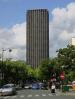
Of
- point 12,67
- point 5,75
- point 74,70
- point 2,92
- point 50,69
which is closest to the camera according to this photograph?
point 2,92

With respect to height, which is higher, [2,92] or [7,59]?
[7,59]

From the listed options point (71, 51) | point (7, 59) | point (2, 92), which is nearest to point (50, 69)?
point (7, 59)

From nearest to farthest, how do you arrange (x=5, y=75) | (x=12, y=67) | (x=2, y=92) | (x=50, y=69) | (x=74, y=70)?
(x=2, y=92) → (x=74, y=70) → (x=5, y=75) → (x=12, y=67) → (x=50, y=69)

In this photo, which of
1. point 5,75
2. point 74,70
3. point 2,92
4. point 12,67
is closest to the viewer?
point 2,92

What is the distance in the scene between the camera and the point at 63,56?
9569cm

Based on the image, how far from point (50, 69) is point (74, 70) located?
57.8 m

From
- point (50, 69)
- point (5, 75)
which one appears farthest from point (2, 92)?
point (50, 69)

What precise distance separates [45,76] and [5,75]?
50.5 m

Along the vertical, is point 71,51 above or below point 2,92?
above

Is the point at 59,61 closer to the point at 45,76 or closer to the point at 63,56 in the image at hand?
the point at 63,56

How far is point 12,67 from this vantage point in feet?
383

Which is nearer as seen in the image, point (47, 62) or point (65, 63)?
point (65, 63)

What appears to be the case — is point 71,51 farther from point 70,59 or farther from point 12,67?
point 12,67

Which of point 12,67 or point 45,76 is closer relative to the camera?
point 12,67
